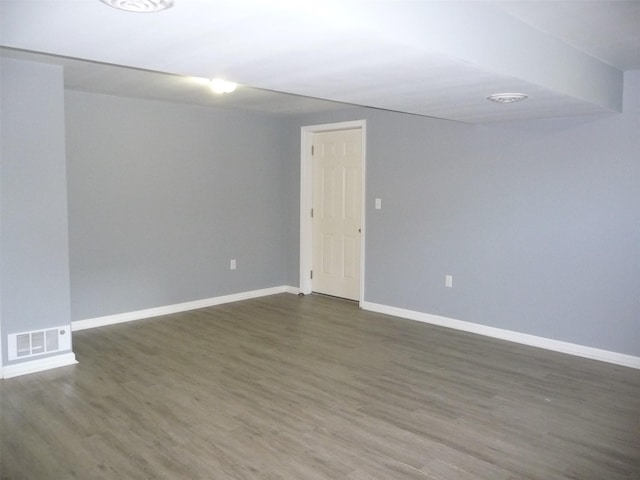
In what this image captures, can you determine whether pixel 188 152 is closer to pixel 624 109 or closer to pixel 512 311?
pixel 512 311

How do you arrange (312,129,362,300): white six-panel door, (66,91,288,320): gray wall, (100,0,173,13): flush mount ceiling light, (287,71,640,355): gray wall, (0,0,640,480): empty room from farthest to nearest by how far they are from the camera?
(312,129,362,300): white six-panel door < (66,91,288,320): gray wall < (287,71,640,355): gray wall < (0,0,640,480): empty room < (100,0,173,13): flush mount ceiling light

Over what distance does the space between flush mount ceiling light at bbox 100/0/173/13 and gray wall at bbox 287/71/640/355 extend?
3657mm

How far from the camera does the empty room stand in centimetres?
250

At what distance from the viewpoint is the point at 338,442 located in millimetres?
2857

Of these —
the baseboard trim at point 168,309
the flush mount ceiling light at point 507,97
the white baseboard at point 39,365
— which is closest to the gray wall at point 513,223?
the flush mount ceiling light at point 507,97

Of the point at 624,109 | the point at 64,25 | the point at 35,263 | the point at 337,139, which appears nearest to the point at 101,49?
the point at 64,25

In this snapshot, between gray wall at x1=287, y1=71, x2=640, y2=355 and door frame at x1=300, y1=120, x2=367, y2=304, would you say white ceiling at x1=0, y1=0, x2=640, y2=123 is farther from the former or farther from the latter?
door frame at x1=300, y1=120, x2=367, y2=304

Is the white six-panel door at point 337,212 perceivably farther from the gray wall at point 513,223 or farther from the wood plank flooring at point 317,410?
the wood plank flooring at point 317,410

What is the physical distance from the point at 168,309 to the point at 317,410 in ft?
9.58

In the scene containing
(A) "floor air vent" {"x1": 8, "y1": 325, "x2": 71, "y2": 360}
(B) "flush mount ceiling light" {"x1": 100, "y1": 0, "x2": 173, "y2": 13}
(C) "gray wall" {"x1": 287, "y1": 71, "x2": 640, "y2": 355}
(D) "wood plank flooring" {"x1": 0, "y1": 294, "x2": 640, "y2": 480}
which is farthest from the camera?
(C) "gray wall" {"x1": 287, "y1": 71, "x2": 640, "y2": 355}

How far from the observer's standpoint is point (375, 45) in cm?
215

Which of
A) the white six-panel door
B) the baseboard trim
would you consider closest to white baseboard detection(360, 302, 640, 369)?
the white six-panel door

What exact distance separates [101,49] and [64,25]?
0.32 m

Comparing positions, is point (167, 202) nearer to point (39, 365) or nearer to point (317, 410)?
point (39, 365)
